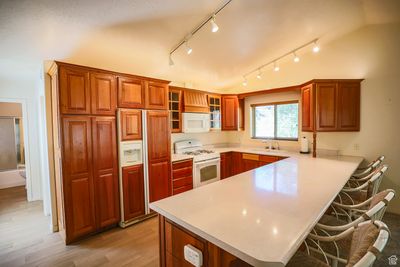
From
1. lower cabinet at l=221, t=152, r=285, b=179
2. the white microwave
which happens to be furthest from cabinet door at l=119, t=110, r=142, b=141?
lower cabinet at l=221, t=152, r=285, b=179

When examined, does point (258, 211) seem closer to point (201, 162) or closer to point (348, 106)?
point (201, 162)

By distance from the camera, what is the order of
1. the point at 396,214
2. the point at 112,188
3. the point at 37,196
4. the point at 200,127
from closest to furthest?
the point at 112,188 → the point at 396,214 → the point at 37,196 → the point at 200,127

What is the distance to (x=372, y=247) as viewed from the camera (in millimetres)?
814

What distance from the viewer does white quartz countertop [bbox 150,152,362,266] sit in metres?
0.92

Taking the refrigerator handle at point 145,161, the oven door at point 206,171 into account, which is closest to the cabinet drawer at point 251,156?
the oven door at point 206,171

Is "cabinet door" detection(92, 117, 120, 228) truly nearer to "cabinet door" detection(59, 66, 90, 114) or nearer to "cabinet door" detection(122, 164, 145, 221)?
"cabinet door" detection(122, 164, 145, 221)

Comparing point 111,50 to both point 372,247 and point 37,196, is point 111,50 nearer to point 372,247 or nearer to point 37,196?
point 372,247

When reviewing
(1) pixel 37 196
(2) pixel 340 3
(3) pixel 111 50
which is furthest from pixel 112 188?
(2) pixel 340 3

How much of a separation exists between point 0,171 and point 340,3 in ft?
24.9

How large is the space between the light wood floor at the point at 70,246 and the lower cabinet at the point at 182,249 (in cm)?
94

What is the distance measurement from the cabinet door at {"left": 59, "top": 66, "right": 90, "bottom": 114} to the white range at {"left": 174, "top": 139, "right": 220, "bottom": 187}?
206cm

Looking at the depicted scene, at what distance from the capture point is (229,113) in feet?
15.9

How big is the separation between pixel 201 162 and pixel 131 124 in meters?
1.60

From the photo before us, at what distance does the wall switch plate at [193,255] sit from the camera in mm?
1099
